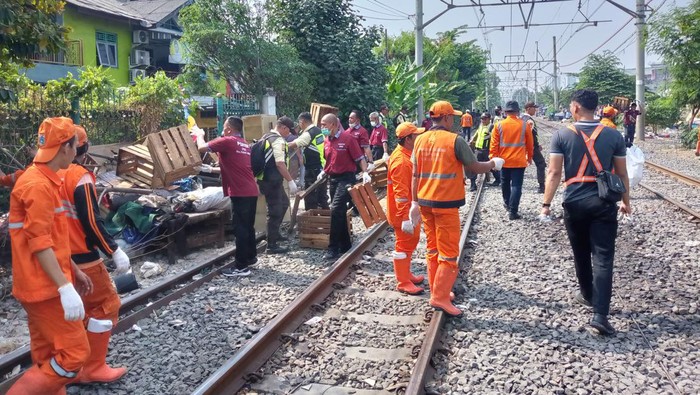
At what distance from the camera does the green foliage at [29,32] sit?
6.25 meters

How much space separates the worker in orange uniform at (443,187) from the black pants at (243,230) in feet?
8.79

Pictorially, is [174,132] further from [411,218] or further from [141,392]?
[141,392]

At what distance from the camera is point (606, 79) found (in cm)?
4794

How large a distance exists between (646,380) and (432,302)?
2004 millimetres

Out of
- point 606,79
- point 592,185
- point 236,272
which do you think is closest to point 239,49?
point 236,272

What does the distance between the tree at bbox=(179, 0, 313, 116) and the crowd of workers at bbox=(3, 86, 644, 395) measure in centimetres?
673

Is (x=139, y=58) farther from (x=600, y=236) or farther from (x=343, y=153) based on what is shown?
(x=600, y=236)

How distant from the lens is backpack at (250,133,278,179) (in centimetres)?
859

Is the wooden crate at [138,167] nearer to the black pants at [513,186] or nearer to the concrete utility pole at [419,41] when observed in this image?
the black pants at [513,186]

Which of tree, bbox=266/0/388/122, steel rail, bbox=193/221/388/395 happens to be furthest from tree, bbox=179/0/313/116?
steel rail, bbox=193/221/388/395

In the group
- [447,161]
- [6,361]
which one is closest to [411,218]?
[447,161]

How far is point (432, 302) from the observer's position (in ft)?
19.7

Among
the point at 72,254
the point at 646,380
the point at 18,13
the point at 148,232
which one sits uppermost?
the point at 18,13

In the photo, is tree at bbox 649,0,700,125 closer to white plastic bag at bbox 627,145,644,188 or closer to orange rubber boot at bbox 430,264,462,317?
white plastic bag at bbox 627,145,644,188
